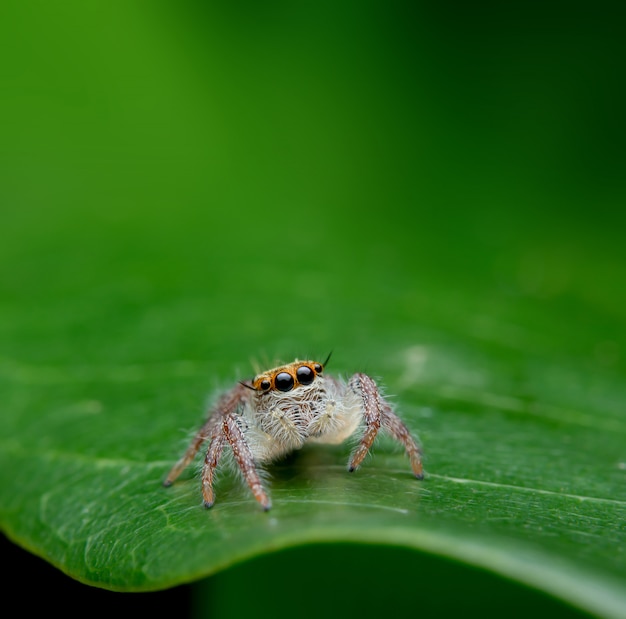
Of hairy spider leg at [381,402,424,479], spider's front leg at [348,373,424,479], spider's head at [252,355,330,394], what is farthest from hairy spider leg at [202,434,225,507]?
hairy spider leg at [381,402,424,479]

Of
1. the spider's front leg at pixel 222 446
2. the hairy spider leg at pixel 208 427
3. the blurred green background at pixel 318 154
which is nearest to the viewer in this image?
the spider's front leg at pixel 222 446

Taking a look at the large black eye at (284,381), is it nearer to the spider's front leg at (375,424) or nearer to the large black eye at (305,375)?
the large black eye at (305,375)

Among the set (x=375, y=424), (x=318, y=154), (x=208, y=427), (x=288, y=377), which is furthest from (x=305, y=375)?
(x=318, y=154)

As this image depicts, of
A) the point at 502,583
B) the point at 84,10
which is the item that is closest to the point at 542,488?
the point at 502,583

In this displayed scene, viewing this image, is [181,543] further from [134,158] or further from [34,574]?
[134,158]

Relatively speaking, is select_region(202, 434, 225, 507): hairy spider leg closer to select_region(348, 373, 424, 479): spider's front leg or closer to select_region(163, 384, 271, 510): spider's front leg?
select_region(163, 384, 271, 510): spider's front leg

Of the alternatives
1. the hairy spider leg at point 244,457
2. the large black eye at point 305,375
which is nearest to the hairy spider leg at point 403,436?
the large black eye at point 305,375
